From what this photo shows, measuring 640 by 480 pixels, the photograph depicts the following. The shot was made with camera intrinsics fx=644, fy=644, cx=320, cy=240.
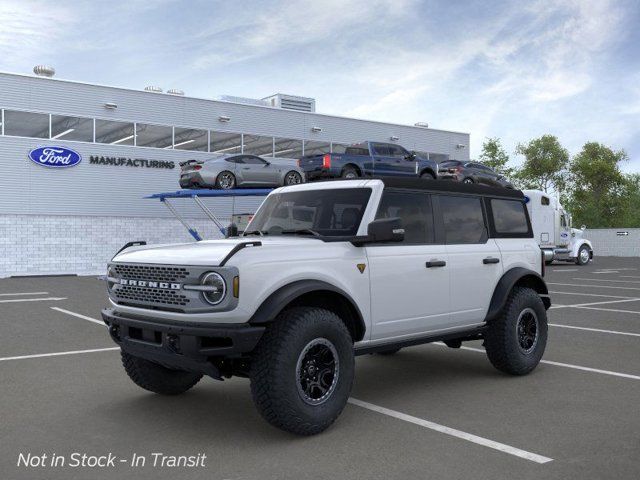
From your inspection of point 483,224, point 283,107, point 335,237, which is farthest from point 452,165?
point 335,237

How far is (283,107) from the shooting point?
36250mm

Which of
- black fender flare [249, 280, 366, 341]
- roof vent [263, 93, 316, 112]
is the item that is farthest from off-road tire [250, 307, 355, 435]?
roof vent [263, 93, 316, 112]

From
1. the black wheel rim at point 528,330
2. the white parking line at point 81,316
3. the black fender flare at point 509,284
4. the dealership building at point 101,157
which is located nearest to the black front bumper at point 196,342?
the black fender flare at point 509,284

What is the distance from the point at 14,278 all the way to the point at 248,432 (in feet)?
77.7

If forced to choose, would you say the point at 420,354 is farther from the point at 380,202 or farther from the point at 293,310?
the point at 293,310

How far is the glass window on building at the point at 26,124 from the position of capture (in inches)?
1030

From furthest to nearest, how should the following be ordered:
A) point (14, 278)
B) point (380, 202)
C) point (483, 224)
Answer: point (14, 278)
point (483, 224)
point (380, 202)

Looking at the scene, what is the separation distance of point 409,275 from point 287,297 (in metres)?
1.49

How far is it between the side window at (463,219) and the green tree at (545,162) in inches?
2650

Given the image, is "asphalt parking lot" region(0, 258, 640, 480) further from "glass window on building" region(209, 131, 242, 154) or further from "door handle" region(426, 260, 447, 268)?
"glass window on building" region(209, 131, 242, 154)

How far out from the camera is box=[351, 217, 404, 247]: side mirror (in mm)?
5070

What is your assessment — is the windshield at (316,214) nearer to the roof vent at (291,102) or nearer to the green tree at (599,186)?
the roof vent at (291,102)

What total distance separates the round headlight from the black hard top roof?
198 centimetres

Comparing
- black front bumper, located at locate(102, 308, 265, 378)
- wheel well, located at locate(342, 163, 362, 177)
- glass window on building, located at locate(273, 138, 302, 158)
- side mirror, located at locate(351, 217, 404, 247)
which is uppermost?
glass window on building, located at locate(273, 138, 302, 158)
